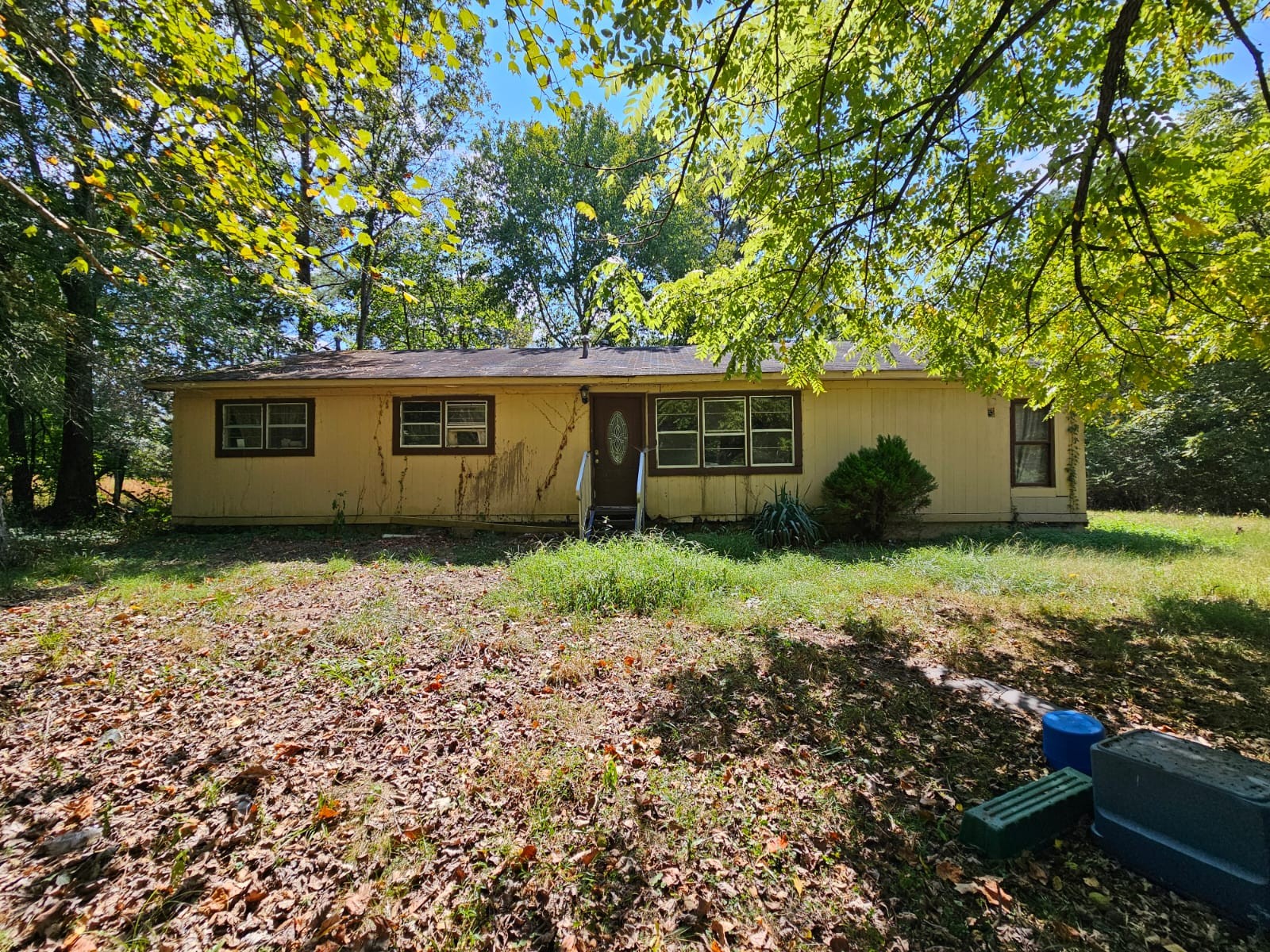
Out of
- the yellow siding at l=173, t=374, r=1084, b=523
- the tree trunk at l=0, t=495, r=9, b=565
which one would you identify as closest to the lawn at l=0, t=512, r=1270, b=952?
the tree trunk at l=0, t=495, r=9, b=565

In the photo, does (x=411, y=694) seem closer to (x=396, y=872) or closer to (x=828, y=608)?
(x=396, y=872)

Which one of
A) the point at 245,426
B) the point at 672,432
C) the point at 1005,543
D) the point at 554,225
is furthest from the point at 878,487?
the point at 554,225

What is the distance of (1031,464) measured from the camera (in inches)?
389

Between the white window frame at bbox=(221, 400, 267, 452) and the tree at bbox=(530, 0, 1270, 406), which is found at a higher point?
the tree at bbox=(530, 0, 1270, 406)

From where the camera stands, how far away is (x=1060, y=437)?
32.0 ft

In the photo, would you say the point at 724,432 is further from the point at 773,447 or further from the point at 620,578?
the point at 620,578

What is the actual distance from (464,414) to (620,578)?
604 centimetres

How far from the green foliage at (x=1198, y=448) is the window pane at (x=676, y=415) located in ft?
34.5

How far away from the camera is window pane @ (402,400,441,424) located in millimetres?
10164

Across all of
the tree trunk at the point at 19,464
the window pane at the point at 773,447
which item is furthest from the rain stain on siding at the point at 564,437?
the tree trunk at the point at 19,464

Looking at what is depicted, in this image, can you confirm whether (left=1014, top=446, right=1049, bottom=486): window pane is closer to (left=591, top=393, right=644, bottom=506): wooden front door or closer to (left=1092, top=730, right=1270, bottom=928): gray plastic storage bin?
(left=591, top=393, right=644, bottom=506): wooden front door

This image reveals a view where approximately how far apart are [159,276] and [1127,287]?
48.8 ft

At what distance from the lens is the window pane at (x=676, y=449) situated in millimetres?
9961

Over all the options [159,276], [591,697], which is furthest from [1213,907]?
[159,276]
